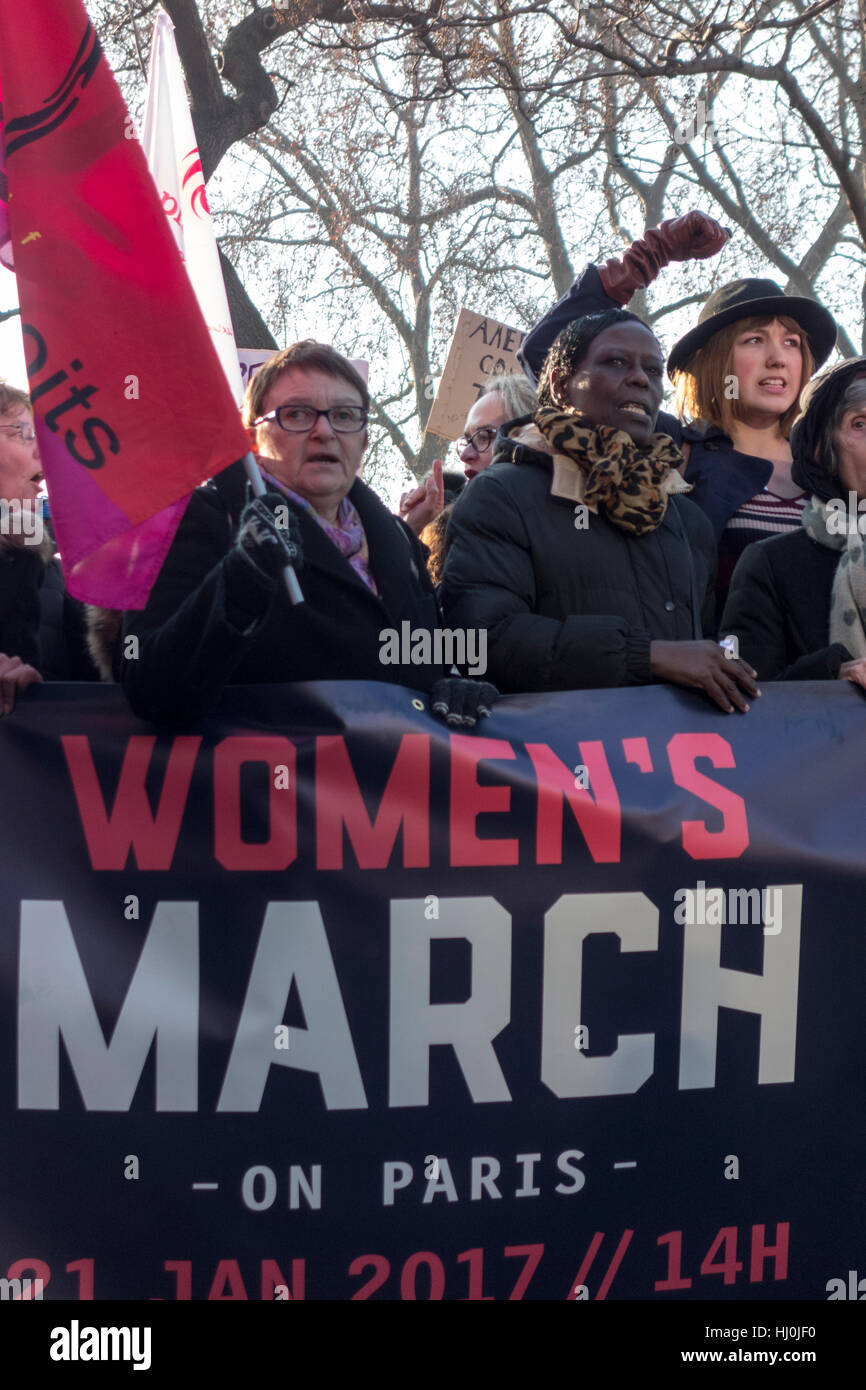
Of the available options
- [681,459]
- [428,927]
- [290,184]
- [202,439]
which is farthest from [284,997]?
[290,184]

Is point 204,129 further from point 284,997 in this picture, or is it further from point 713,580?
point 284,997

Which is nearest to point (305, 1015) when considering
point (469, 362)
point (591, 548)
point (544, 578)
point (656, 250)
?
point (544, 578)

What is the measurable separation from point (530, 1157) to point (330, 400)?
1529mm

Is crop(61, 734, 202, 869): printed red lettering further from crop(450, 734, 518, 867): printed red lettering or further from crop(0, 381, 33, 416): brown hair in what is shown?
crop(0, 381, 33, 416): brown hair

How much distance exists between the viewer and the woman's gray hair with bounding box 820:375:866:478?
11.1 ft

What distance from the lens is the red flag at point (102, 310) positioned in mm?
2469

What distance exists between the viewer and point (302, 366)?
2885 mm

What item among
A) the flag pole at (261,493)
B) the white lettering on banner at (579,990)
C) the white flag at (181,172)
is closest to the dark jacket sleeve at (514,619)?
the white lettering on banner at (579,990)

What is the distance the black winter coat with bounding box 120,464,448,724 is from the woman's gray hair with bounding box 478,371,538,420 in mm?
1410

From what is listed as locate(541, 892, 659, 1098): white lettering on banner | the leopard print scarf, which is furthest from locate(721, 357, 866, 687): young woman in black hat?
locate(541, 892, 659, 1098): white lettering on banner

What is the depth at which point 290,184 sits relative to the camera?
59.5 ft

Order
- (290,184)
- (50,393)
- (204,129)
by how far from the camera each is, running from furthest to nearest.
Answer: (290,184)
(204,129)
(50,393)

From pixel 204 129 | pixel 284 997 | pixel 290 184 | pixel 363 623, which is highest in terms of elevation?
pixel 290 184

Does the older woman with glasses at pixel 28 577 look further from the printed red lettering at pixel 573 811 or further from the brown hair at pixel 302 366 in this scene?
the printed red lettering at pixel 573 811
